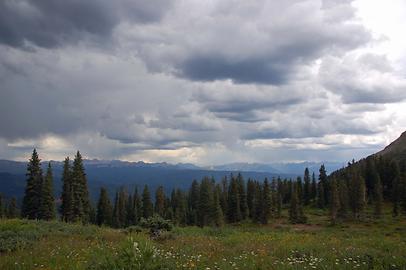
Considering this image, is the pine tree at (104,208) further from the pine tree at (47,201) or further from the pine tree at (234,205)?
the pine tree at (234,205)

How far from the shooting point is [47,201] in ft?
234

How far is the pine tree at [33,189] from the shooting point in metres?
70.9

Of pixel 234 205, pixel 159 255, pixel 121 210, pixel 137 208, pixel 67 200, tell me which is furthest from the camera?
pixel 137 208

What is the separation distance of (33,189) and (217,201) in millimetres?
43576

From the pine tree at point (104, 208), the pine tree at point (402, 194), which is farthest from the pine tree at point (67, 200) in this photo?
the pine tree at point (402, 194)

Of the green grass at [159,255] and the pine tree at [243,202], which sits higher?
the green grass at [159,255]

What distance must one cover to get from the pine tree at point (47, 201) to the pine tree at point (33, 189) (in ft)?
2.58

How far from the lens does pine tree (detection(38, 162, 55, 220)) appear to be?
232 ft

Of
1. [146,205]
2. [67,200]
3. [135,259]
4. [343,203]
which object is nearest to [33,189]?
[67,200]

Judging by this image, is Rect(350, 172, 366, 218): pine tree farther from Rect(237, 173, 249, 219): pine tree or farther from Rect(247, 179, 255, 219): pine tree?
Rect(237, 173, 249, 219): pine tree

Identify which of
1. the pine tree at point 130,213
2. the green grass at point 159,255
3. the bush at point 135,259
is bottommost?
the pine tree at point 130,213

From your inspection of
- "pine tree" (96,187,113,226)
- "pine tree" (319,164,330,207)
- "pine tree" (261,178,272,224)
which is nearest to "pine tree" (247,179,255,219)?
"pine tree" (261,178,272,224)

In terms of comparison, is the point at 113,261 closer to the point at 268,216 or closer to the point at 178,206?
the point at 268,216

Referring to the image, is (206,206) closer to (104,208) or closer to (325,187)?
(104,208)
